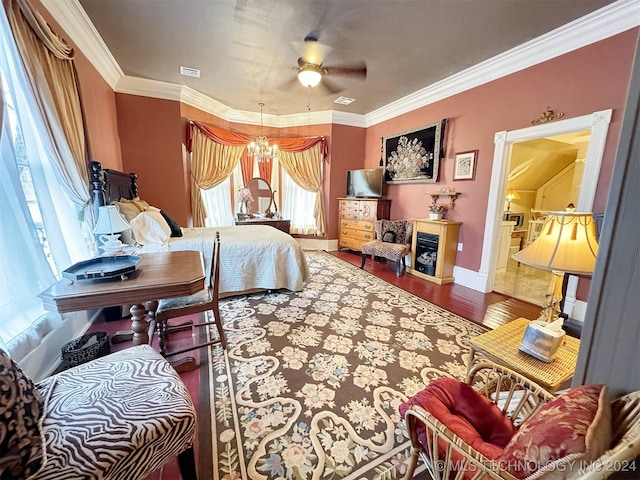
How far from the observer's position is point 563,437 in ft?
1.99

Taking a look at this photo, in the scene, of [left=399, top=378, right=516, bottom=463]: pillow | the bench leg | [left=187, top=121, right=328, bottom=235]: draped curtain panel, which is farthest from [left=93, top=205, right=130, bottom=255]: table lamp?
[left=187, top=121, right=328, bottom=235]: draped curtain panel

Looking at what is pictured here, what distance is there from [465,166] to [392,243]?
1.64m

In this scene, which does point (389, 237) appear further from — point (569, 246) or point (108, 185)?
point (108, 185)

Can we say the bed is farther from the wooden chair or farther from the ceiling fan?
the ceiling fan

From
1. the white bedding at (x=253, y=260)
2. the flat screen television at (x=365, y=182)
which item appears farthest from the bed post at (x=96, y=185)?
the flat screen television at (x=365, y=182)

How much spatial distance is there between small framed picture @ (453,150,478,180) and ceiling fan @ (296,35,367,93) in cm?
185

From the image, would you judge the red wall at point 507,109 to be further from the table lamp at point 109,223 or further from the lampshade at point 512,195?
the table lamp at point 109,223

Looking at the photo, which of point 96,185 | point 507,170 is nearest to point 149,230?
point 96,185

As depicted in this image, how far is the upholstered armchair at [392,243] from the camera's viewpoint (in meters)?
4.24

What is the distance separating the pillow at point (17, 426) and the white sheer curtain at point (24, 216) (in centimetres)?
96

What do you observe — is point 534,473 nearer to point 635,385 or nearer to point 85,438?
point 635,385

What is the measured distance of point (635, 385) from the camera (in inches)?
29.1

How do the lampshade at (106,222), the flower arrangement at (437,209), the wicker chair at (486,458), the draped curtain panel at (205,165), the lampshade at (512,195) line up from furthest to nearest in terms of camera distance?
the lampshade at (512,195) < the draped curtain panel at (205,165) < the flower arrangement at (437,209) < the lampshade at (106,222) < the wicker chair at (486,458)

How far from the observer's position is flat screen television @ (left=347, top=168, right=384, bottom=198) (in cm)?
516
